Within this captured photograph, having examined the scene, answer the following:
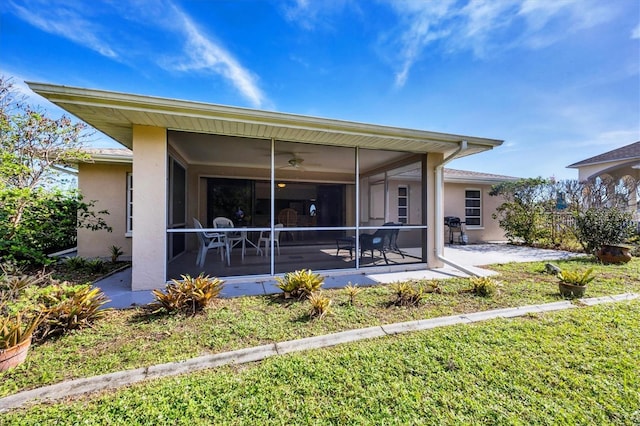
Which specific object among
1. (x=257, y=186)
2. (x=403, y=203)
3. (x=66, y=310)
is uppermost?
(x=257, y=186)

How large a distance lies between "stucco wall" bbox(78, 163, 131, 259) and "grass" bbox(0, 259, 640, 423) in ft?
14.9

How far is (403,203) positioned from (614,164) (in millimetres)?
10480

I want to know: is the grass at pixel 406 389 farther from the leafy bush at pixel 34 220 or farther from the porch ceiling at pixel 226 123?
the leafy bush at pixel 34 220

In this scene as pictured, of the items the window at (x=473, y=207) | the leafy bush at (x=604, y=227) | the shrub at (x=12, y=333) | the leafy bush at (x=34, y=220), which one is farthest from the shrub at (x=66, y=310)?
the window at (x=473, y=207)

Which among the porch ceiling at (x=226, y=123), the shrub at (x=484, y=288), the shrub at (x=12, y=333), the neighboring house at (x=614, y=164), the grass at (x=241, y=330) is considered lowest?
the grass at (x=241, y=330)

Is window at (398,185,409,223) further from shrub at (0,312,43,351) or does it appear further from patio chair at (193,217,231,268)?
shrub at (0,312,43,351)

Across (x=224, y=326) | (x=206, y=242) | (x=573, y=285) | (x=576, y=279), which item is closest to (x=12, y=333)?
(x=224, y=326)

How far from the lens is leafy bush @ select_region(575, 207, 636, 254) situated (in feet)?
24.6

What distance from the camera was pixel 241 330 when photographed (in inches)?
116

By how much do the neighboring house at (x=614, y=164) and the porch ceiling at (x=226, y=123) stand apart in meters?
10.6

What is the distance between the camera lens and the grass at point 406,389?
1749 mm

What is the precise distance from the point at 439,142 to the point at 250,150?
4.12 metres

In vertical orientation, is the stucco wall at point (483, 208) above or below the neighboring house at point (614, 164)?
below

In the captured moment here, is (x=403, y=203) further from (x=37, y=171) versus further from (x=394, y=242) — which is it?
(x=37, y=171)
